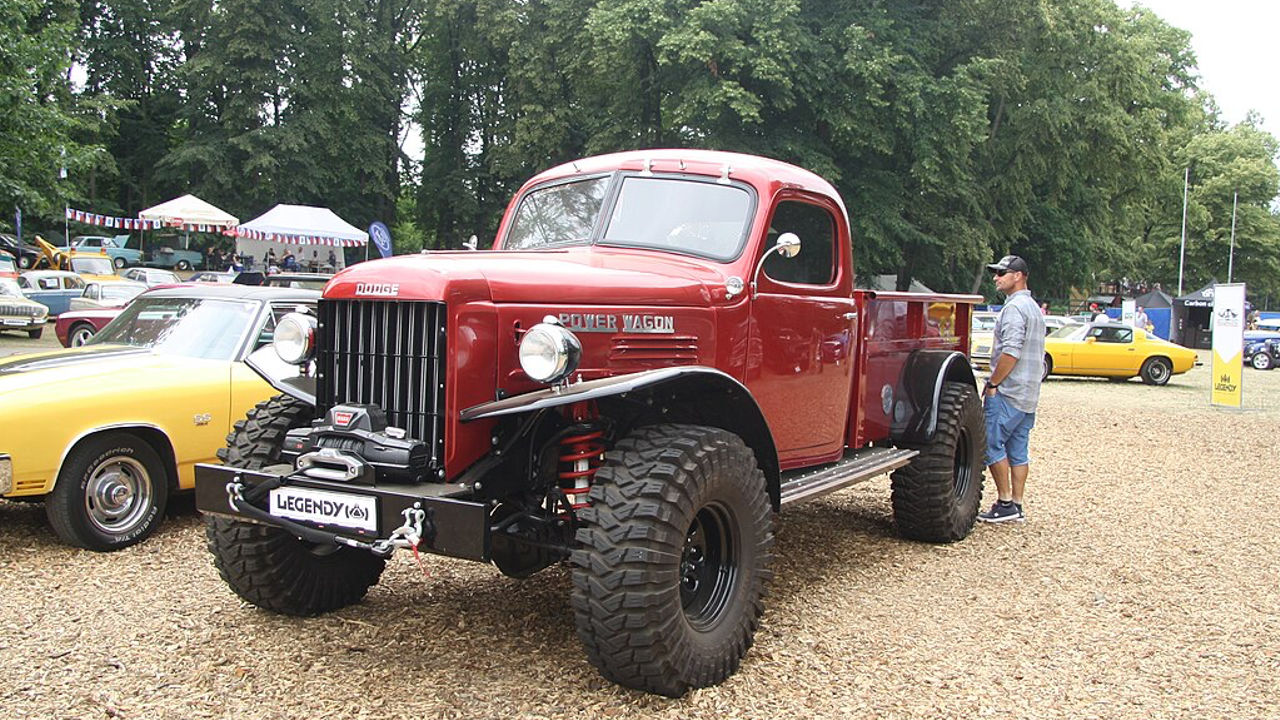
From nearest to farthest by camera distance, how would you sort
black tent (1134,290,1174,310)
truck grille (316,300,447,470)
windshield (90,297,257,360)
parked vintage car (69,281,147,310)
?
truck grille (316,300,447,470)
windshield (90,297,257,360)
parked vintage car (69,281,147,310)
black tent (1134,290,1174,310)

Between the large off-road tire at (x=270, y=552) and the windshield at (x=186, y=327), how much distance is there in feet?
7.81

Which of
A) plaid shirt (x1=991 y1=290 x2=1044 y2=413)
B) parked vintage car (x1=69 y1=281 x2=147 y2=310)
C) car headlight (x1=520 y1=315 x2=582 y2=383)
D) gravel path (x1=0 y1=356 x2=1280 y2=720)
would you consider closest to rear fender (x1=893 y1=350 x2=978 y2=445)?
plaid shirt (x1=991 y1=290 x2=1044 y2=413)

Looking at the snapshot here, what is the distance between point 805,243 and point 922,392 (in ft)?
5.26

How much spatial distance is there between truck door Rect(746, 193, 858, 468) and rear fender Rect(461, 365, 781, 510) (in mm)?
471

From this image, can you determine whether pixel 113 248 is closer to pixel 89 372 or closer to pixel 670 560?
pixel 89 372

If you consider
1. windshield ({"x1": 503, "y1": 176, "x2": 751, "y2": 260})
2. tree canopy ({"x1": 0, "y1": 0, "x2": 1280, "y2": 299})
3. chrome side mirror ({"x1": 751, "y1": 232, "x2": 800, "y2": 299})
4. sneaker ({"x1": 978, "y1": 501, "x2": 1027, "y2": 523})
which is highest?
tree canopy ({"x1": 0, "y1": 0, "x2": 1280, "y2": 299})

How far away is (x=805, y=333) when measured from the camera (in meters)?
5.04

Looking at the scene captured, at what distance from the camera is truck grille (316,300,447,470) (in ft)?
11.8

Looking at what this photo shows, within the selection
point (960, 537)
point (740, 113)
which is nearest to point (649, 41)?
point (740, 113)

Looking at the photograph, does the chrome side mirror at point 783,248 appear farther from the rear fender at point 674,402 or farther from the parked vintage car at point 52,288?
the parked vintage car at point 52,288

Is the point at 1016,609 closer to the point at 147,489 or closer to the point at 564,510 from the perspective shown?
the point at 564,510

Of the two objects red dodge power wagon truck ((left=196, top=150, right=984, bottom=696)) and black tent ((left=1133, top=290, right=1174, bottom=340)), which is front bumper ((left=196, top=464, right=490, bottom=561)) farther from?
black tent ((left=1133, top=290, right=1174, bottom=340))

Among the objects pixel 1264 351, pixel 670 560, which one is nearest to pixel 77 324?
pixel 670 560

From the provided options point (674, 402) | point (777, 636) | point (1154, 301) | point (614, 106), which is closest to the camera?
point (674, 402)
